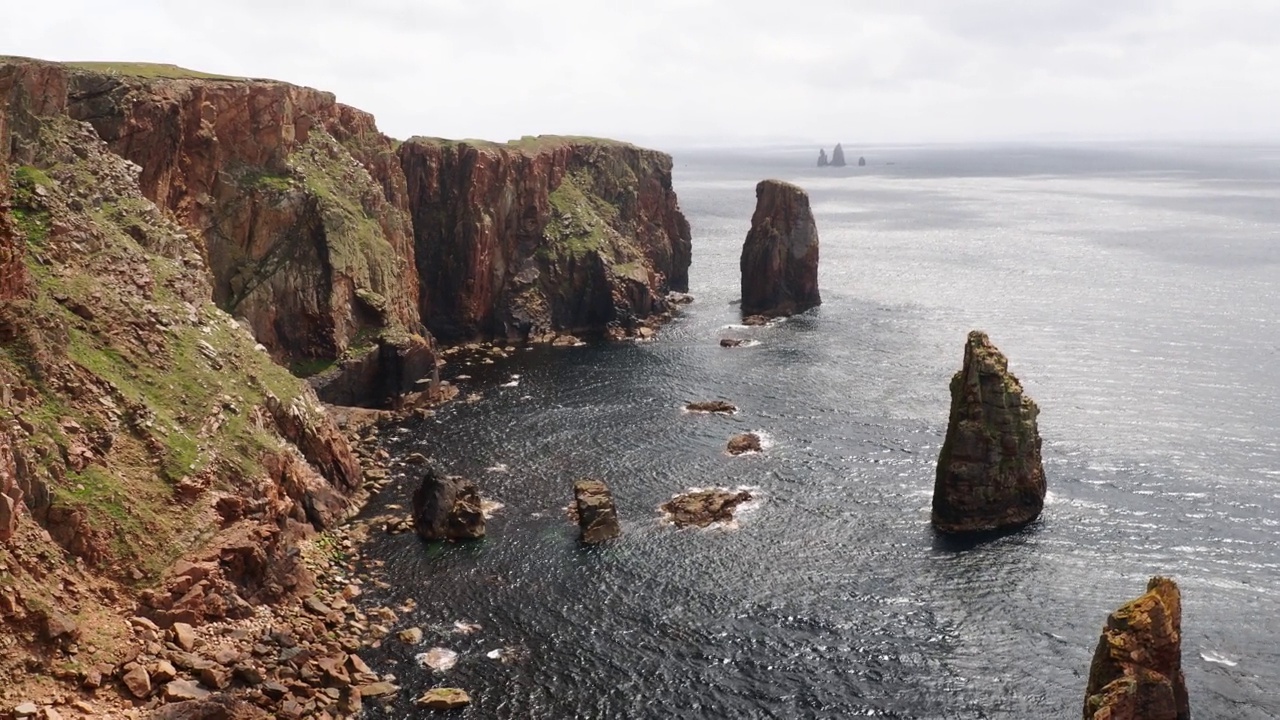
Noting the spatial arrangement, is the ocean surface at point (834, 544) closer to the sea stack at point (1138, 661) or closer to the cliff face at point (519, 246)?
the sea stack at point (1138, 661)

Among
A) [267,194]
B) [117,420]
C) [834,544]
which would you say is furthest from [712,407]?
[117,420]

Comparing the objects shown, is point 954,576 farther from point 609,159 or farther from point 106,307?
point 609,159

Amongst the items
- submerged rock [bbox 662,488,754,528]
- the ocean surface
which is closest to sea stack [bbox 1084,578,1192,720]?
the ocean surface

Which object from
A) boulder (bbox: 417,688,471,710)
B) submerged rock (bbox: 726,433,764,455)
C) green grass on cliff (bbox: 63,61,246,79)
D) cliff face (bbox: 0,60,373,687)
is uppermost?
green grass on cliff (bbox: 63,61,246,79)

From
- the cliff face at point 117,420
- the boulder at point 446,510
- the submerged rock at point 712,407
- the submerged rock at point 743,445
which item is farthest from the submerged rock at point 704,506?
the cliff face at point 117,420

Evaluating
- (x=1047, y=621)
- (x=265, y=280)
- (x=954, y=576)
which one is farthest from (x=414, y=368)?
(x=1047, y=621)

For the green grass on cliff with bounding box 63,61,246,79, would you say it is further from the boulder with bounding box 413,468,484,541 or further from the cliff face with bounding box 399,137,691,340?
the boulder with bounding box 413,468,484,541
